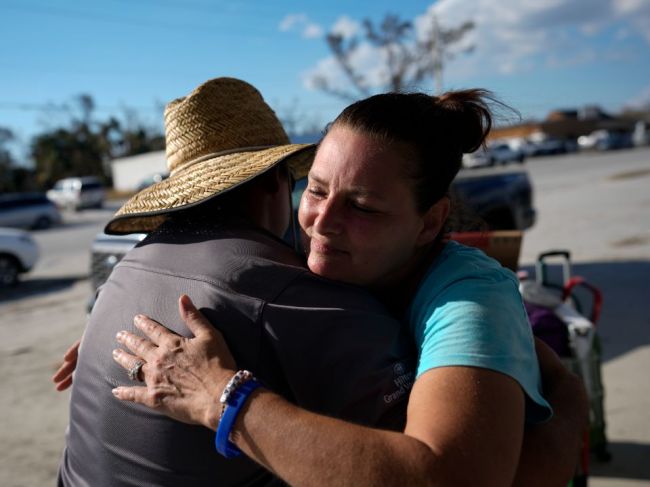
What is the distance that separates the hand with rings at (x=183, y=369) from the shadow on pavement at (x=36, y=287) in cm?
1092

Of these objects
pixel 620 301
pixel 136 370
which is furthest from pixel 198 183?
pixel 620 301

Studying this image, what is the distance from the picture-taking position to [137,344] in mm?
1425

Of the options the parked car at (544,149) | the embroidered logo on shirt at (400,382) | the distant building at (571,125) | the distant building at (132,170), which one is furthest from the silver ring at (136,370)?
the distant building at (571,125)

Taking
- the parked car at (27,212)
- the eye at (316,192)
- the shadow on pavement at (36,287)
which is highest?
the eye at (316,192)

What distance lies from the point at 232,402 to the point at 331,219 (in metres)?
0.48

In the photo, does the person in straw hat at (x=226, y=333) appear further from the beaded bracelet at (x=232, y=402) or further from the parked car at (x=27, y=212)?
the parked car at (x=27, y=212)

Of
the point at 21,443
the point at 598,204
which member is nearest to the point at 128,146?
the point at 598,204

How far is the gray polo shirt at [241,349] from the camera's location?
52.1 inches

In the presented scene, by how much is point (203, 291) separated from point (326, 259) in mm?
291

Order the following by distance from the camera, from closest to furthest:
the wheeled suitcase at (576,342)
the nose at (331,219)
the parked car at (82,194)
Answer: the nose at (331,219) < the wheeled suitcase at (576,342) < the parked car at (82,194)

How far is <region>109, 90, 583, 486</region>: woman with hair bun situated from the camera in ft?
3.76

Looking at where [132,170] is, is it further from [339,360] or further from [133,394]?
[339,360]

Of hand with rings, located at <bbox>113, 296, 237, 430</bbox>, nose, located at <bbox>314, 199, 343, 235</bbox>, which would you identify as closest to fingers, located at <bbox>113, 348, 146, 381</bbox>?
hand with rings, located at <bbox>113, 296, 237, 430</bbox>

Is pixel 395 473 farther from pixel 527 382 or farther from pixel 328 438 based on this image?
pixel 527 382
